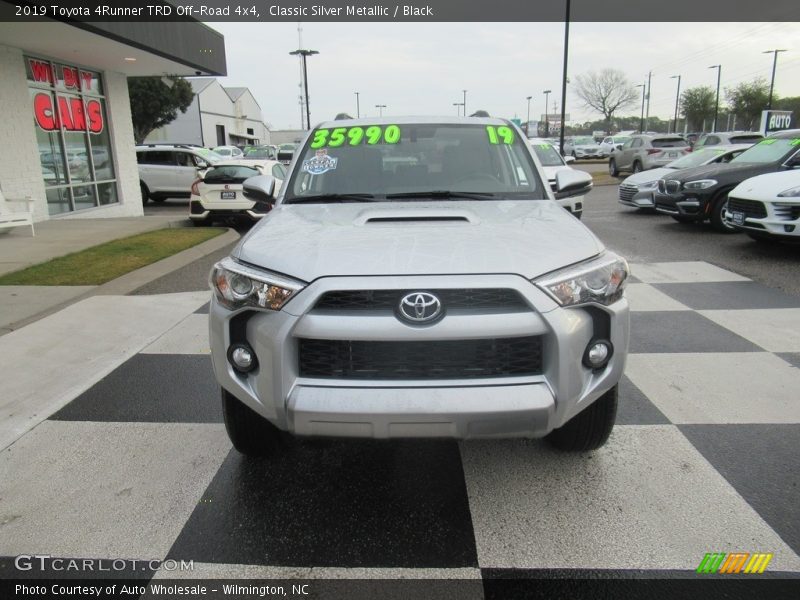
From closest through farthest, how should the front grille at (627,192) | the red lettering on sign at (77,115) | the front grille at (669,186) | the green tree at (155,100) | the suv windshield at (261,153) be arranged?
1. the front grille at (669,186)
2. the front grille at (627,192)
3. the red lettering on sign at (77,115)
4. the suv windshield at (261,153)
5. the green tree at (155,100)

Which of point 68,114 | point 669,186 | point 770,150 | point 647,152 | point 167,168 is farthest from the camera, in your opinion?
point 647,152

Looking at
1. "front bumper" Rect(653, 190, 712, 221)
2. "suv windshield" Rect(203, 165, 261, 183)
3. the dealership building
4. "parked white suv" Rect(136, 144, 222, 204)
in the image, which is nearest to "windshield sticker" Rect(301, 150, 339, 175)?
"suv windshield" Rect(203, 165, 261, 183)

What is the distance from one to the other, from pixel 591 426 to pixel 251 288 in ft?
5.65

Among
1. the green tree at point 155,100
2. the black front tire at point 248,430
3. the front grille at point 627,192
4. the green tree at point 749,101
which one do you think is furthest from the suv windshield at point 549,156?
the green tree at point 749,101

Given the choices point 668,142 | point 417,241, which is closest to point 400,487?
point 417,241

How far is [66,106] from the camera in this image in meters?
13.9

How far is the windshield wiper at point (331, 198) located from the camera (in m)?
3.48

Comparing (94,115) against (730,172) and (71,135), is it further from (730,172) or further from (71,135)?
(730,172)

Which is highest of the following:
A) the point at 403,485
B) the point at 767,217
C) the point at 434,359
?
the point at 434,359

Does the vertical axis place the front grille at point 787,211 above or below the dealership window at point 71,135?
below

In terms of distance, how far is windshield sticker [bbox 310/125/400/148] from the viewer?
12.6 ft

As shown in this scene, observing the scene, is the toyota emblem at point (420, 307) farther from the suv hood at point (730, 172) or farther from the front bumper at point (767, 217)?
the suv hood at point (730, 172)

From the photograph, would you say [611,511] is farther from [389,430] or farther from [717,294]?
[717,294]

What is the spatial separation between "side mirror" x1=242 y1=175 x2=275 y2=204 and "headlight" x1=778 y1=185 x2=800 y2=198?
273 inches
